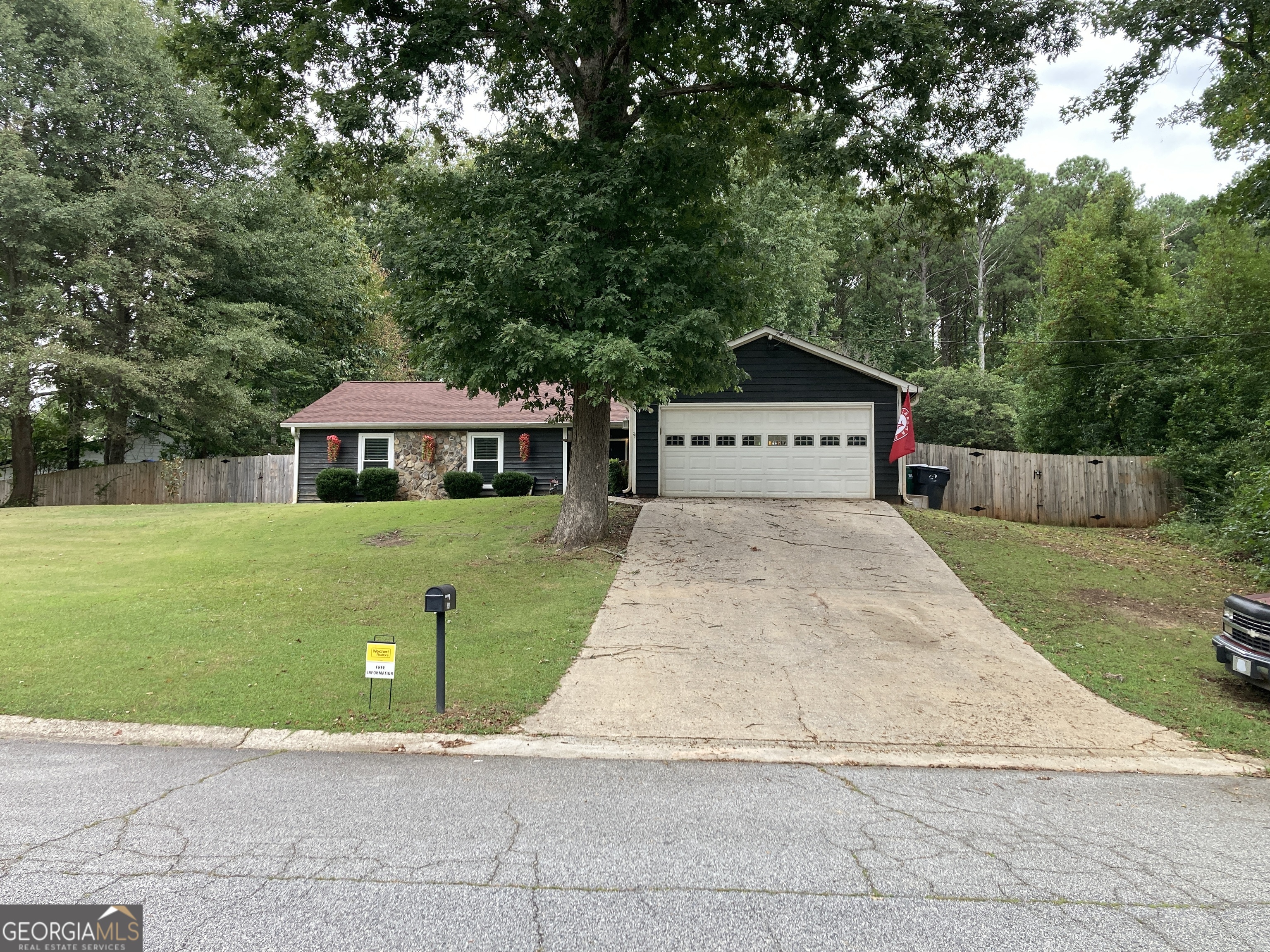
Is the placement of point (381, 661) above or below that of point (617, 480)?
below

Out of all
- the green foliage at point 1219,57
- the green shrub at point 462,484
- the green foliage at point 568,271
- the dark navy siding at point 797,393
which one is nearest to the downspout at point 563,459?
the green shrub at point 462,484

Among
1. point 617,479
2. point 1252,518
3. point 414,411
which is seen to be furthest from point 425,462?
point 1252,518

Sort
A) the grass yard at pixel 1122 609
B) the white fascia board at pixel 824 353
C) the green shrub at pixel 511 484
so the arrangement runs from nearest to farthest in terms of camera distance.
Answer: the grass yard at pixel 1122 609 → the white fascia board at pixel 824 353 → the green shrub at pixel 511 484

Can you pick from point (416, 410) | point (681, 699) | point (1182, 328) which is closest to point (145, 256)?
point (416, 410)

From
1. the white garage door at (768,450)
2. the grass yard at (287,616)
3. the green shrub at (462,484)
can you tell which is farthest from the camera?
the green shrub at (462,484)

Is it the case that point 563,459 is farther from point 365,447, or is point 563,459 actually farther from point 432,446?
point 365,447

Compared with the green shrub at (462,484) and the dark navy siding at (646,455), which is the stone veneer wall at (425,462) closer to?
the green shrub at (462,484)

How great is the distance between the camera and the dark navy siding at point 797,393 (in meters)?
16.8

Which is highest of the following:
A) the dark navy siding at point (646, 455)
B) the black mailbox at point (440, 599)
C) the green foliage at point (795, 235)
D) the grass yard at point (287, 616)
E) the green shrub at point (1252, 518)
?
the green foliage at point (795, 235)

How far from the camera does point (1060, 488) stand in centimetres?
1756

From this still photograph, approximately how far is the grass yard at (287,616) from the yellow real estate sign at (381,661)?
42 centimetres

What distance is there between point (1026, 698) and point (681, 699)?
336 centimetres

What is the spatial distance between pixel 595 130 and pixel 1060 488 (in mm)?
14432

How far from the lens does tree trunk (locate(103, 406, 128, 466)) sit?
22.8m
